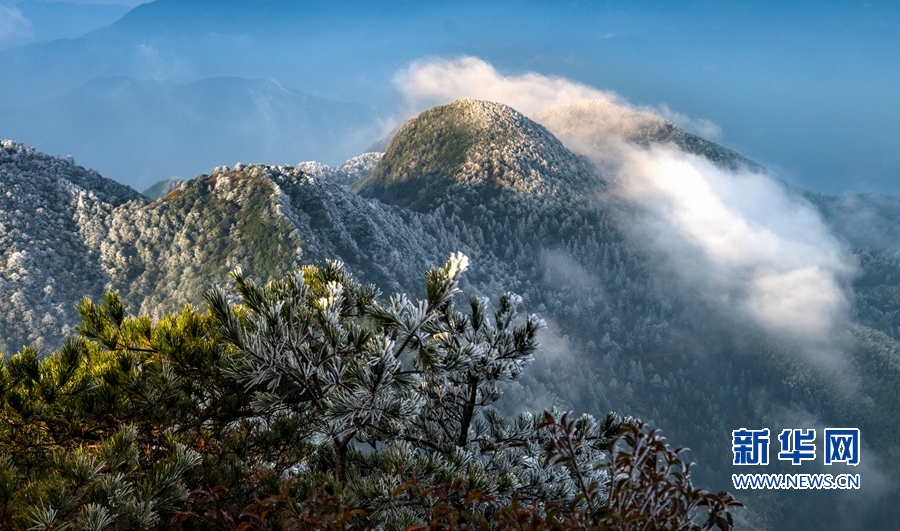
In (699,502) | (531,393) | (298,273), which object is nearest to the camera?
(699,502)

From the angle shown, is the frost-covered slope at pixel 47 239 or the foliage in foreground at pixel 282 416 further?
the frost-covered slope at pixel 47 239

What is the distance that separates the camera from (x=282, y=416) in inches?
285

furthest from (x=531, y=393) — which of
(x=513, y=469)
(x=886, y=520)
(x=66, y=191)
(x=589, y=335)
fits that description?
(x=513, y=469)

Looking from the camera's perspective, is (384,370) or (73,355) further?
(73,355)

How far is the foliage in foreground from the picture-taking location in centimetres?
466

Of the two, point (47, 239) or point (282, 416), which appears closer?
point (282, 416)

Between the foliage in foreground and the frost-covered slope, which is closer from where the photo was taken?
the foliage in foreground

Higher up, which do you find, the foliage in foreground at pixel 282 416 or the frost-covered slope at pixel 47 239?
the frost-covered slope at pixel 47 239

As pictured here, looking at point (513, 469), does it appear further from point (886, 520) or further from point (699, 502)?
point (886, 520)

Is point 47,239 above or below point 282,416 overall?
above

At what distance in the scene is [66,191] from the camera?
130250mm

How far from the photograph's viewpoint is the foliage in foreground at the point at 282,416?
15.3ft

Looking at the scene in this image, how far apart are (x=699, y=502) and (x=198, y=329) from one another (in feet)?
19.1

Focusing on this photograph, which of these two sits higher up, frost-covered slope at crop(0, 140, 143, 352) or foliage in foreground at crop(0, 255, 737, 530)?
frost-covered slope at crop(0, 140, 143, 352)
